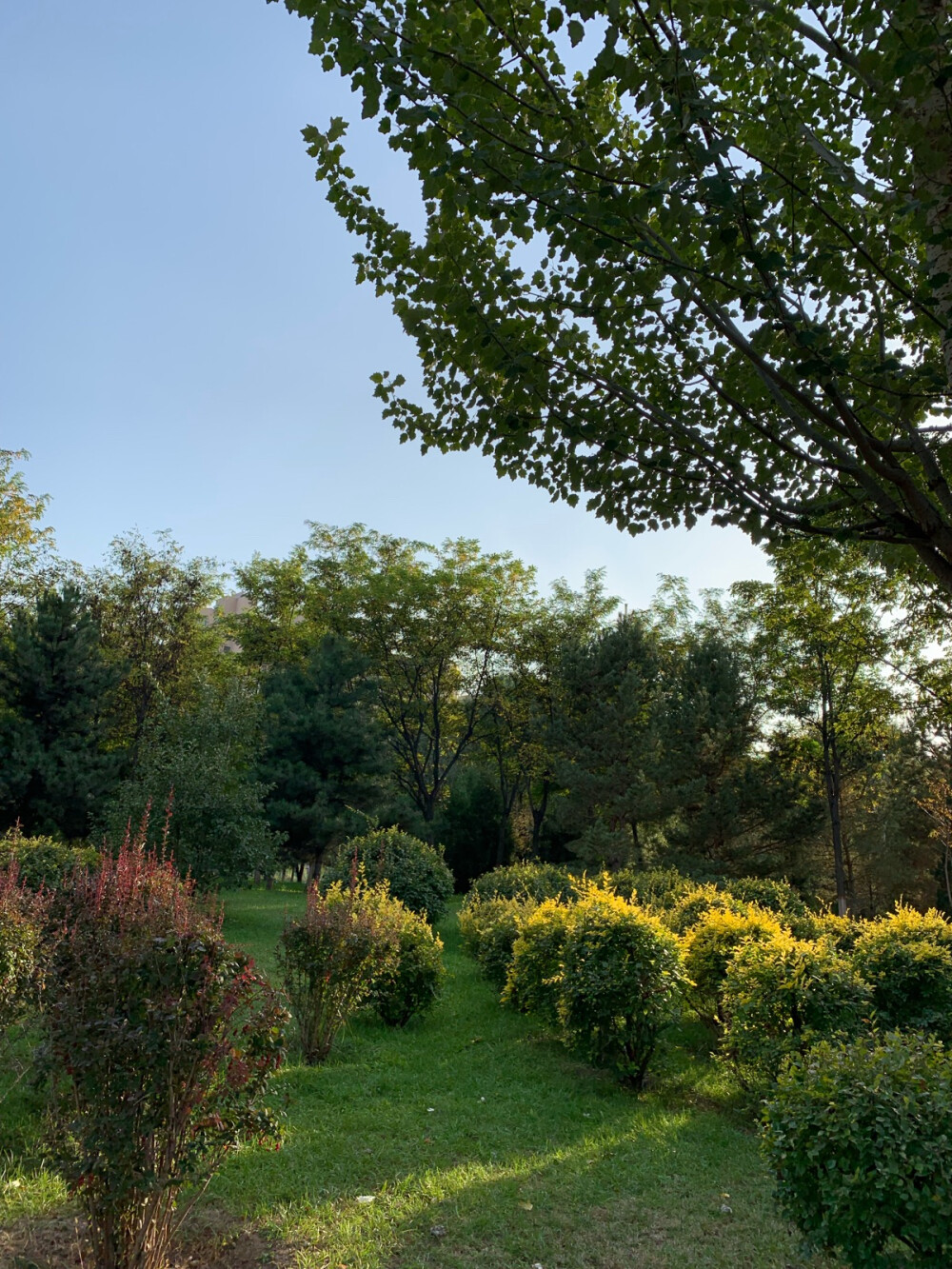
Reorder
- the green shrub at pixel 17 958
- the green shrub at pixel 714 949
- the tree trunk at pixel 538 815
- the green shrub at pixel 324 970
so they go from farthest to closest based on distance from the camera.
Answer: the tree trunk at pixel 538 815 < the green shrub at pixel 714 949 < the green shrub at pixel 324 970 < the green shrub at pixel 17 958

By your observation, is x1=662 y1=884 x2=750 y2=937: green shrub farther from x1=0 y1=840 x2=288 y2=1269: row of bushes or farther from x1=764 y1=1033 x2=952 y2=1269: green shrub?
x1=0 y1=840 x2=288 y2=1269: row of bushes

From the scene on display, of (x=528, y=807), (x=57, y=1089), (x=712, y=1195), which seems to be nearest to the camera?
(x=57, y=1089)

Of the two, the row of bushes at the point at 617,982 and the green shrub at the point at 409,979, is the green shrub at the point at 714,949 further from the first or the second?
the green shrub at the point at 409,979

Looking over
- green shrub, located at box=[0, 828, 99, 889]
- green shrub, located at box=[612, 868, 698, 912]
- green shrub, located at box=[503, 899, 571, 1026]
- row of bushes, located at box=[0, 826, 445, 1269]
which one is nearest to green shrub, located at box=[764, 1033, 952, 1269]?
row of bushes, located at box=[0, 826, 445, 1269]

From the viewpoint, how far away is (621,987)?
6.34 meters

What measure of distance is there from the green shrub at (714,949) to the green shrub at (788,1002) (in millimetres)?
1148

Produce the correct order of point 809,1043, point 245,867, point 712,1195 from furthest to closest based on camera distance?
point 245,867
point 809,1043
point 712,1195

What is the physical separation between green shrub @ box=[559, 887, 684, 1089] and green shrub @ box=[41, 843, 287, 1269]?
3.73 metres

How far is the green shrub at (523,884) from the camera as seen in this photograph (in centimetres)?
1343

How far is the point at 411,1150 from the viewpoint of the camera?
16.1ft

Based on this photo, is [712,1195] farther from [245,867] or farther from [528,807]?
[528,807]

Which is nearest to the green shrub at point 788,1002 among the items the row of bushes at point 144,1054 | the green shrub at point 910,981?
the green shrub at point 910,981

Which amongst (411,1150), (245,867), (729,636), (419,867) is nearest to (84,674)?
(245,867)

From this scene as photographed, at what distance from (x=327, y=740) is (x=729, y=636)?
14.3 meters
